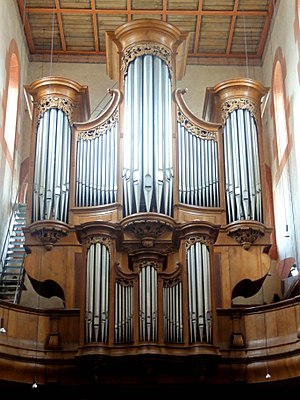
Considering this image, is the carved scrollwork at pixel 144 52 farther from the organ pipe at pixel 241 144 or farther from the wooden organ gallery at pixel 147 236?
the organ pipe at pixel 241 144

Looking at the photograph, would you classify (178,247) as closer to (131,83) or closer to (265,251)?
(265,251)

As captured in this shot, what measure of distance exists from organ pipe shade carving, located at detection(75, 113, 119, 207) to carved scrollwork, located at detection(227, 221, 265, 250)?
2.53 meters

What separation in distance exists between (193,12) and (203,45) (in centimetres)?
144

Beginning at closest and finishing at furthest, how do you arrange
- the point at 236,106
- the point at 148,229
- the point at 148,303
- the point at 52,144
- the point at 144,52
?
the point at 148,303
the point at 148,229
the point at 52,144
the point at 236,106
the point at 144,52

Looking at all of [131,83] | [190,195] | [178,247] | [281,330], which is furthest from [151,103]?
[281,330]

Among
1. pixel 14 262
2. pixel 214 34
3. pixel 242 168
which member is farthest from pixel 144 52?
pixel 14 262

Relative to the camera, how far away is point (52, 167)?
634 inches

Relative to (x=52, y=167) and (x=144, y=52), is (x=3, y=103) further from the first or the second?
(x=144, y=52)

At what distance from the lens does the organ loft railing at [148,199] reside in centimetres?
1347

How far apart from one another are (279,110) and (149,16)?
14.2 feet

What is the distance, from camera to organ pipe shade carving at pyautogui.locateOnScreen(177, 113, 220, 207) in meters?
15.8

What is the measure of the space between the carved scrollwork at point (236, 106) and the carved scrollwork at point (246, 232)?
286 cm

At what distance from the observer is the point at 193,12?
19406 mm

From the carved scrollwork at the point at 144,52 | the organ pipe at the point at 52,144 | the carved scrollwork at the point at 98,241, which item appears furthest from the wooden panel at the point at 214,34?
the carved scrollwork at the point at 98,241
